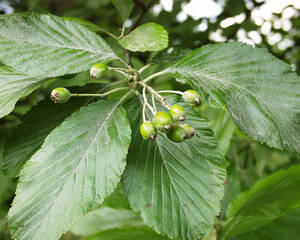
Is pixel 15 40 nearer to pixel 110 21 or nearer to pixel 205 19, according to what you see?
pixel 205 19

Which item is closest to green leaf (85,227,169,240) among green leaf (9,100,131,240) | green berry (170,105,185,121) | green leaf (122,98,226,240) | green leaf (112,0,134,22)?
green leaf (122,98,226,240)

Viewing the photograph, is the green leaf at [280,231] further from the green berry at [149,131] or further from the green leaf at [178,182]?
the green berry at [149,131]

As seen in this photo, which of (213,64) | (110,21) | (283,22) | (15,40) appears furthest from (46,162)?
(110,21)

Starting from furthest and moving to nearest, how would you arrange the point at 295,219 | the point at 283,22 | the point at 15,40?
the point at 283,22 → the point at 295,219 → the point at 15,40

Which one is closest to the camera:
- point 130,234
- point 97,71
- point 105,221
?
point 97,71

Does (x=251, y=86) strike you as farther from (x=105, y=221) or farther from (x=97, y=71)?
(x=105, y=221)

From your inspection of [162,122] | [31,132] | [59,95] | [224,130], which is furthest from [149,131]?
[224,130]
